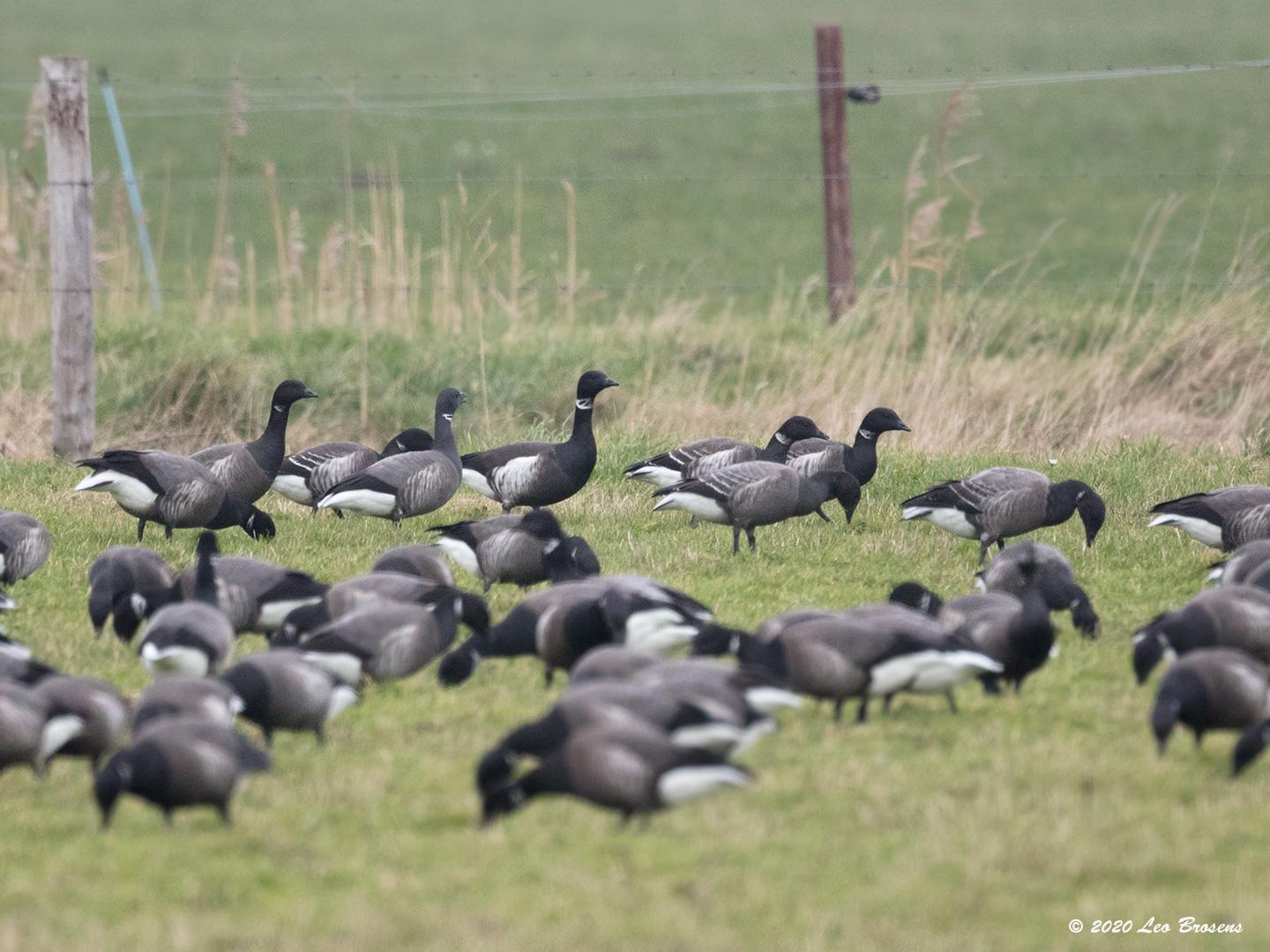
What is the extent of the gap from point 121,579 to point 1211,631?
491 cm

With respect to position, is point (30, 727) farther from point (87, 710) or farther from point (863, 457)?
point (863, 457)

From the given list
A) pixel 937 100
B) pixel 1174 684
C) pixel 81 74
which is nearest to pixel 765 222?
pixel 937 100

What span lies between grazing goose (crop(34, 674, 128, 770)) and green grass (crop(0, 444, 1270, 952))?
15 centimetres

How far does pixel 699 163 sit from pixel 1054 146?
723 cm

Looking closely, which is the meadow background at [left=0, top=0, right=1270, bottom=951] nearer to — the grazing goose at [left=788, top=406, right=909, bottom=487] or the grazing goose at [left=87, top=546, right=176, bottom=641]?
the grazing goose at [left=87, top=546, right=176, bottom=641]

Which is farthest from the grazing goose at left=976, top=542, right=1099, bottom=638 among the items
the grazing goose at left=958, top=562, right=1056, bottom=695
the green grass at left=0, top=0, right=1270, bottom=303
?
the green grass at left=0, top=0, right=1270, bottom=303

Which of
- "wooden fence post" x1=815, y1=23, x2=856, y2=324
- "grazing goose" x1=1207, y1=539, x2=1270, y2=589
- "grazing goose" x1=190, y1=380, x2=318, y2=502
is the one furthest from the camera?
Answer: "wooden fence post" x1=815, y1=23, x2=856, y2=324

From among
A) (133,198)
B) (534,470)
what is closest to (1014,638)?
(534,470)

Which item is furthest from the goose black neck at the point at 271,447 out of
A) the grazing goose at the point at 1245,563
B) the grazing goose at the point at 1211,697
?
the grazing goose at the point at 1211,697

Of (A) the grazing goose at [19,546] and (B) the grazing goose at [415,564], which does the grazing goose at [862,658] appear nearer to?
(B) the grazing goose at [415,564]

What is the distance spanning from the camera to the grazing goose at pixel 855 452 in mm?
10844

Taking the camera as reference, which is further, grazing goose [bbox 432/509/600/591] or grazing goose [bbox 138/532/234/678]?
grazing goose [bbox 432/509/600/591]

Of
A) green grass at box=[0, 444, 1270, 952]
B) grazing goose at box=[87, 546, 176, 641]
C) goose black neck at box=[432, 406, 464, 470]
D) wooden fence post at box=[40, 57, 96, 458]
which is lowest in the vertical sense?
green grass at box=[0, 444, 1270, 952]

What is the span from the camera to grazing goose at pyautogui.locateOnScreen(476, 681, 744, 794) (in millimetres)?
5410
